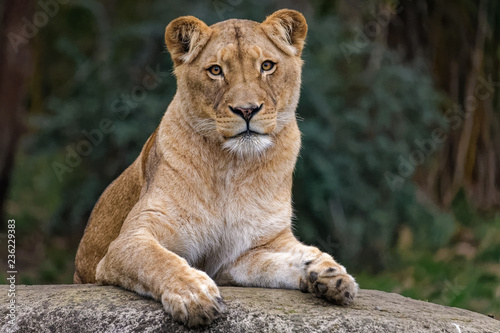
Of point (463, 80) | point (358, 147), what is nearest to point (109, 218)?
point (358, 147)

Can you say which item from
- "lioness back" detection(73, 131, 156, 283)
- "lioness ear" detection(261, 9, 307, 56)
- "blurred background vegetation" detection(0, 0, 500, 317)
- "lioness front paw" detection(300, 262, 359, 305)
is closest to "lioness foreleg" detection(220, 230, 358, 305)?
"lioness front paw" detection(300, 262, 359, 305)

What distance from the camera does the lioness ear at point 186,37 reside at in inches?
155

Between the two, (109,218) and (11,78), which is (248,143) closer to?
(109,218)

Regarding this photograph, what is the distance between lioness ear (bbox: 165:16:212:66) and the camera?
3930mm

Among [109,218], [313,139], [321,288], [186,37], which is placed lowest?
[321,288]

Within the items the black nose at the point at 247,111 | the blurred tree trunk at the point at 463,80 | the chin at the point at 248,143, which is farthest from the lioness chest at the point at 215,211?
the blurred tree trunk at the point at 463,80

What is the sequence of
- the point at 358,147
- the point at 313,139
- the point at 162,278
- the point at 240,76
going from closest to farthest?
the point at 162,278
the point at 240,76
the point at 313,139
the point at 358,147

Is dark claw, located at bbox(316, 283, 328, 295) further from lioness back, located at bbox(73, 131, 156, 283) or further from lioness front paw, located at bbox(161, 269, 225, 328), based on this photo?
lioness back, located at bbox(73, 131, 156, 283)

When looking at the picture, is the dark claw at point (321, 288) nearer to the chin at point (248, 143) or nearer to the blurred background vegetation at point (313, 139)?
the chin at point (248, 143)

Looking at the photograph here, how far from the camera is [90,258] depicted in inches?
177

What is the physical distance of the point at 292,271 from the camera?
11.7 feet

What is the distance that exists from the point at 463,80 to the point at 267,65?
22.1ft

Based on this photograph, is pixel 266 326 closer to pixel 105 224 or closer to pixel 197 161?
pixel 197 161

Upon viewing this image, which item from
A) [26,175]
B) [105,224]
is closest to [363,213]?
[105,224]
